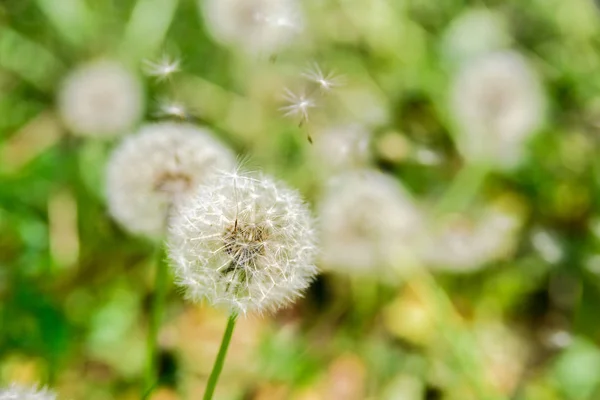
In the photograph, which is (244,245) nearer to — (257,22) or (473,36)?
(257,22)

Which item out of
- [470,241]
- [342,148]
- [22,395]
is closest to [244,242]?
[22,395]

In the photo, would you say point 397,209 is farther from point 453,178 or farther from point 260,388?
point 260,388

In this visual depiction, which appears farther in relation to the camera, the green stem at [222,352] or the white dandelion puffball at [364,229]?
the white dandelion puffball at [364,229]

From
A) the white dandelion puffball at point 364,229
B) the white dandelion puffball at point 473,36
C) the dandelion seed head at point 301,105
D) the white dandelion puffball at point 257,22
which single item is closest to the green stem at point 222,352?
the dandelion seed head at point 301,105

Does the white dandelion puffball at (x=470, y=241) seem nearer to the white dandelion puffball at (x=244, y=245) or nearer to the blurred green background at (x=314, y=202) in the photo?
the blurred green background at (x=314, y=202)

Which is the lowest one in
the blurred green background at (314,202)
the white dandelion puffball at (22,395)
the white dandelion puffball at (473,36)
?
the blurred green background at (314,202)

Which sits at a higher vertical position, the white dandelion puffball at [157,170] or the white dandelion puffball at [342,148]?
the white dandelion puffball at [157,170]

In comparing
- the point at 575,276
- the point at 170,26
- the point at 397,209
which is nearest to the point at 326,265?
the point at 397,209
